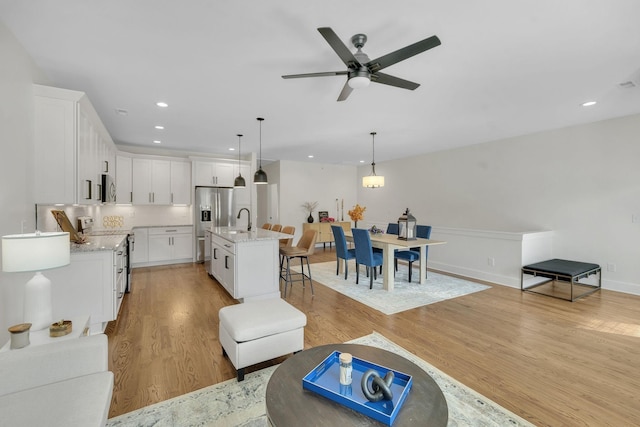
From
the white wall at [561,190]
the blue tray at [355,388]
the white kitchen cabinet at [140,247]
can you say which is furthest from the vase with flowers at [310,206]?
the blue tray at [355,388]

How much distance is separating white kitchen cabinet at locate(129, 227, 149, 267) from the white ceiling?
2.32 metres

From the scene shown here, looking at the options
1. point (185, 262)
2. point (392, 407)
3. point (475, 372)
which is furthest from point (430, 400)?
point (185, 262)

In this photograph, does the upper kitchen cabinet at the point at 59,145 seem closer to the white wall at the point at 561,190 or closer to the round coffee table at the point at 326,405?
the round coffee table at the point at 326,405

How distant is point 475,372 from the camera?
2.27 metres

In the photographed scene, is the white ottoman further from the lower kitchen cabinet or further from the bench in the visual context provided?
the lower kitchen cabinet

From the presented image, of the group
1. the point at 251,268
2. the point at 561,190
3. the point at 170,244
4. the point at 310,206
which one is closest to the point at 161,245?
the point at 170,244

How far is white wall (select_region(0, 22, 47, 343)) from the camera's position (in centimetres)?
204

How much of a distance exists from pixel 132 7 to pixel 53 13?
1.95 feet

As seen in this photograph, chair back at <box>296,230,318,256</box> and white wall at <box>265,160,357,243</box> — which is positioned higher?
Answer: white wall at <box>265,160,357,243</box>

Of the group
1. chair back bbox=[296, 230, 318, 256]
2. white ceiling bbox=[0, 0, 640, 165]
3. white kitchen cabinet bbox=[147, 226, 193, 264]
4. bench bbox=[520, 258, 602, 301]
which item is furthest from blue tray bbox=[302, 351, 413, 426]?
white kitchen cabinet bbox=[147, 226, 193, 264]

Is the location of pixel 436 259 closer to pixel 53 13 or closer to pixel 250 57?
pixel 250 57

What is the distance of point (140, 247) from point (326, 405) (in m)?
6.03

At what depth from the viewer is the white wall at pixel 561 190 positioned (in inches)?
165

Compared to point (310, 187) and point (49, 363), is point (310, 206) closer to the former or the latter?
point (310, 187)
